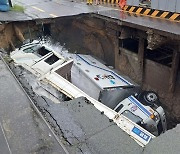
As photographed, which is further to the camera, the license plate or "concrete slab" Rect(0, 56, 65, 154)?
the license plate

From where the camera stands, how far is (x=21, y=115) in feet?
8.39

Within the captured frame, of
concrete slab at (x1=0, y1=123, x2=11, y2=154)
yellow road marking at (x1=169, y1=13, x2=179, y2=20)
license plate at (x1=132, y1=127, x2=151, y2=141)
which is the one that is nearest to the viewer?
concrete slab at (x1=0, y1=123, x2=11, y2=154)

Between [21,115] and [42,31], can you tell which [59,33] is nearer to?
[42,31]

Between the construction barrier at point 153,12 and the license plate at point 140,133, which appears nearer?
the license plate at point 140,133

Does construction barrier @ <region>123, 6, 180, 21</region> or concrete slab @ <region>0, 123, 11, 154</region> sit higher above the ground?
concrete slab @ <region>0, 123, 11, 154</region>

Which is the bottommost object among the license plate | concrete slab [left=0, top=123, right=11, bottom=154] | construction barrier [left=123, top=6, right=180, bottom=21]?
the license plate

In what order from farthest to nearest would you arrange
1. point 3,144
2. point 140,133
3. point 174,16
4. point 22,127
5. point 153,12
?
point 153,12, point 174,16, point 140,133, point 22,127, point 3,144

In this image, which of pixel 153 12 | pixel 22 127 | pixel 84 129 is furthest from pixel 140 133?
pixel 153 12

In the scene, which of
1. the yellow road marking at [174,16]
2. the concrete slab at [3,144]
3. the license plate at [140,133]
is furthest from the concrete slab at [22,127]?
the yellow road marking at [174,16]

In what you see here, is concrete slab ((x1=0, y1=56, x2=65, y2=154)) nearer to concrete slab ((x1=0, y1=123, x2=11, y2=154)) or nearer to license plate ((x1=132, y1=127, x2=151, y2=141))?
concrete slab ((x1=0, y1=123, x2=11, y2=154))

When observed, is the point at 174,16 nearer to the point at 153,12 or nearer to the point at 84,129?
the point at 153,12

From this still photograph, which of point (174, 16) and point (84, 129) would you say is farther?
point (174, 16)

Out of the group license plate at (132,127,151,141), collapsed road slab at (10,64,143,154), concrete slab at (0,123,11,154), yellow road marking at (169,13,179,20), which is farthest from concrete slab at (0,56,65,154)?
yellow road marking at (169,13,179,20)

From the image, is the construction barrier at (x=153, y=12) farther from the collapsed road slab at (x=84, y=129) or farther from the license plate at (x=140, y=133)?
the collapsed road slab at (x=84, y=129)
